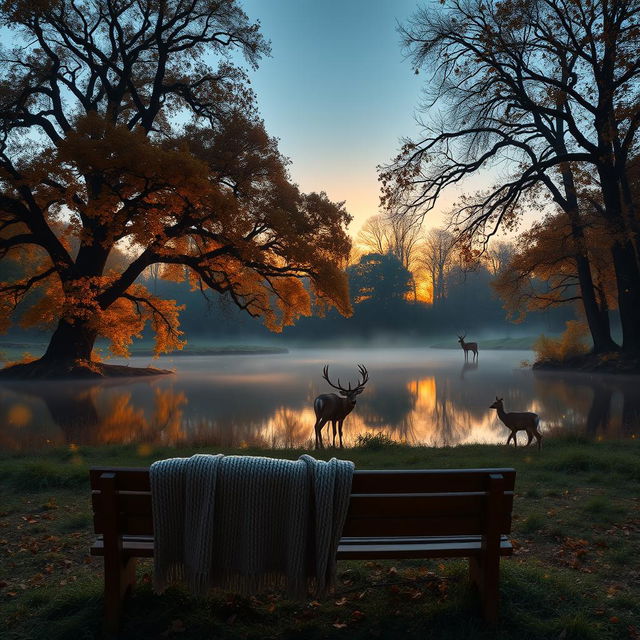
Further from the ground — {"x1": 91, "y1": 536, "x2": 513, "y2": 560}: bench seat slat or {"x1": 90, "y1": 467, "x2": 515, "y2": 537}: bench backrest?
{"x1": 90, "y1": 467, "x2": 515, "y2": 537}: bench backrest

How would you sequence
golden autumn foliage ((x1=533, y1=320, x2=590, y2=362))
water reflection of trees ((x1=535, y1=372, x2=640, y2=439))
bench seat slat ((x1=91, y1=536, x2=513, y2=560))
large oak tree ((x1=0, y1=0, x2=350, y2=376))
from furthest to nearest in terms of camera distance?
golden autumn foliage ((x1=533, y1=320, x2=590, y2=362)) → large oak tree ((x1=0, y1=0, x2=350, y2=376)) → water reflection of trees ((x1=535, y1=372, x2=640, y2=439)) → bench seat slat ((x1=91, y1=536, x2=513, y2=560))

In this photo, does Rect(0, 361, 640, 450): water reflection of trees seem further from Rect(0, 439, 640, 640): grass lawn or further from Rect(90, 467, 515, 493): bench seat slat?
Rect(90, 467, 515, 493): bench seat slat

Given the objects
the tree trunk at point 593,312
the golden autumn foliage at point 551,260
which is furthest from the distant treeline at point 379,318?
the tree trunk at point 593,312

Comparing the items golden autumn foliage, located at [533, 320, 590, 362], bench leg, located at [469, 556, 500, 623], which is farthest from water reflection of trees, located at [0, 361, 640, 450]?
bench leg, located at [469, 556, 500, 623]

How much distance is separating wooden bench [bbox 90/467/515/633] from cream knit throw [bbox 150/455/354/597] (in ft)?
0.36

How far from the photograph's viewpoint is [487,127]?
17766 mm

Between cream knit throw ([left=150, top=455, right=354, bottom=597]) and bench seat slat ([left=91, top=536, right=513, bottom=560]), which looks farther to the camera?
bench seat slat ([left=91, top=536, right=513, bottom=560])

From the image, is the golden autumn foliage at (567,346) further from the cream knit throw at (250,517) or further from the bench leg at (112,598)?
the bench leg at (112,598)

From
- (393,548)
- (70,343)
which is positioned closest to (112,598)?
(393,548)

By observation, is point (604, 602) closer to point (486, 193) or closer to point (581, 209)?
point (486, 193)

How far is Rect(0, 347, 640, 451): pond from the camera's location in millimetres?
10312

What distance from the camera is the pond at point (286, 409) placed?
10.3 metres

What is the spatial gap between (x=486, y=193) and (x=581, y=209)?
344 inches

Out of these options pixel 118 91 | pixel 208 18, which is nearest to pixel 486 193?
pixel 208 18
